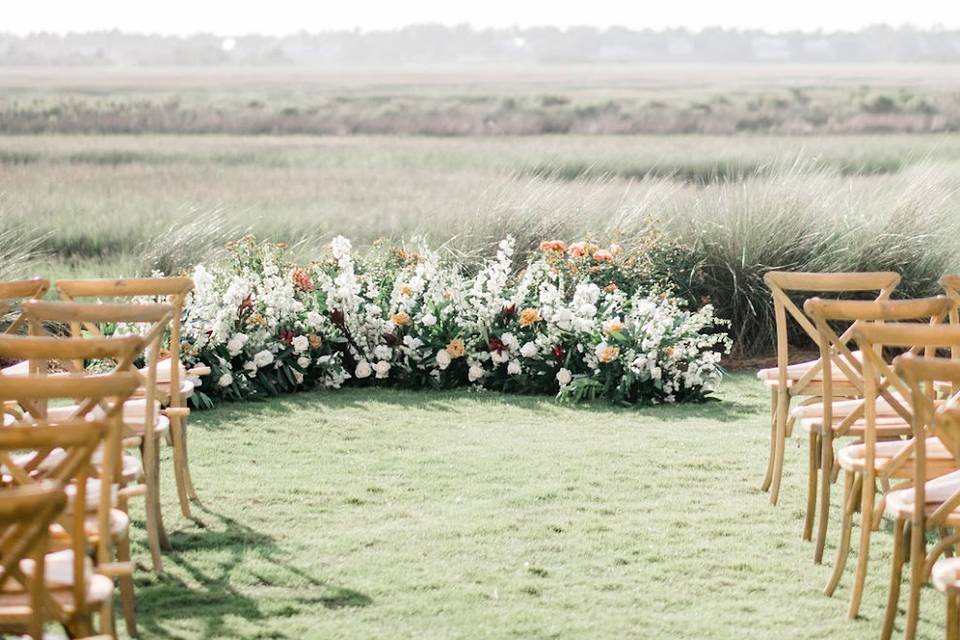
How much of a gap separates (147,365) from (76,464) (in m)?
1.87

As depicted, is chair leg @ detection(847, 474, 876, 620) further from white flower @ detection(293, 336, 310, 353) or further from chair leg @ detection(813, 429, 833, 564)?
white flower @ detection(293, 336, 310, 353)

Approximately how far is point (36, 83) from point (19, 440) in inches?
689

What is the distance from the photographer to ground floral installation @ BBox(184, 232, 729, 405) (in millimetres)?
7797

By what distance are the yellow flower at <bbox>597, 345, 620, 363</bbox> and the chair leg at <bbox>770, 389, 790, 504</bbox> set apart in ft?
7.09

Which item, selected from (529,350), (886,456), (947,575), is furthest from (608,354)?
(947,575)

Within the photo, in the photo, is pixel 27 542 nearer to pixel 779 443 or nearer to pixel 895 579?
pixel 895 579

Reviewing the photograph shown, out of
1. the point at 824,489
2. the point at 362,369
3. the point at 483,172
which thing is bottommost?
the point at 362,369

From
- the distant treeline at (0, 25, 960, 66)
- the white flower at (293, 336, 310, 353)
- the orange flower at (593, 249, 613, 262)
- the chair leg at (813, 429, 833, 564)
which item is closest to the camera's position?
the chair leg at (813, 429, 833, 564)

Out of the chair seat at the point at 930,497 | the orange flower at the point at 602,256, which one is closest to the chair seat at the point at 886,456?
the chair seat at the point at 930,497

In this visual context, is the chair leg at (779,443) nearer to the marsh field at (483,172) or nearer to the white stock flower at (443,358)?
the white stock flower at (443,358)

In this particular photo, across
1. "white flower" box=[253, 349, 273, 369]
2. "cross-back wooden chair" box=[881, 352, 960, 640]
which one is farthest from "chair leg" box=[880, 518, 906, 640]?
"white flower" box=[253, 349, 273, 369]

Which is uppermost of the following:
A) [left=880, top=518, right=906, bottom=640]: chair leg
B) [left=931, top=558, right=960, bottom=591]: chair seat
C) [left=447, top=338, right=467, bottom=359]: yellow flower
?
[left=931, top=558, right=960, bottom=591]: chair seat

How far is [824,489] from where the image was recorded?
479 cm

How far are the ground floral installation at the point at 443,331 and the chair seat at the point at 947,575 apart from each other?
14.4 feet
